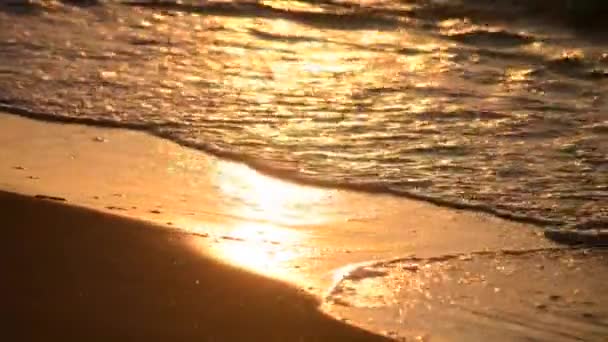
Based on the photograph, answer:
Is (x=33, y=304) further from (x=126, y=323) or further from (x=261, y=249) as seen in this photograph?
(x=261, y=249)

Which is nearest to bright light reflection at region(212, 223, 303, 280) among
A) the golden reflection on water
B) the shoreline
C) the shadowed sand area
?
the golden reflection on water

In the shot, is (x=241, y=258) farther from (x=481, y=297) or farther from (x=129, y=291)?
(x=481, y=297)

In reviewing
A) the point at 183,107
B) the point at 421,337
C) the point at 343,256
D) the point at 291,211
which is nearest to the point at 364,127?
the point at 183,107

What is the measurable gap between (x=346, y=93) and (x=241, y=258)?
3.71 meters

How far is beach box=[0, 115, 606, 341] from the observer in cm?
500

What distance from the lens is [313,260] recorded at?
5871 mm

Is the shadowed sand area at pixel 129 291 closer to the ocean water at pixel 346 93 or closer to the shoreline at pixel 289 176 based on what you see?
the shoreline at pixel 289 176

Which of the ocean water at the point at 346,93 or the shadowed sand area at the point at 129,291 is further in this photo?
the ocean water at the point at 346,93

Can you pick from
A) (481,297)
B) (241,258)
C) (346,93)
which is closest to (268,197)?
(241,258)

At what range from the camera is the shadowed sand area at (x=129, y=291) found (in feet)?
15.7

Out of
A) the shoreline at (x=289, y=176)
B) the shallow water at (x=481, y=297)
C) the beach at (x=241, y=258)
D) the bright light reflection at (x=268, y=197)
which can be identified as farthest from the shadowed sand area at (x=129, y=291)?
the shoreline at (x=289, y=176)

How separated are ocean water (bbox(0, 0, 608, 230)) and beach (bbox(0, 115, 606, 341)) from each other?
0.49 m

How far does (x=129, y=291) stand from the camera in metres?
5.15

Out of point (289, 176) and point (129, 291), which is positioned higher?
point (129, 291)
